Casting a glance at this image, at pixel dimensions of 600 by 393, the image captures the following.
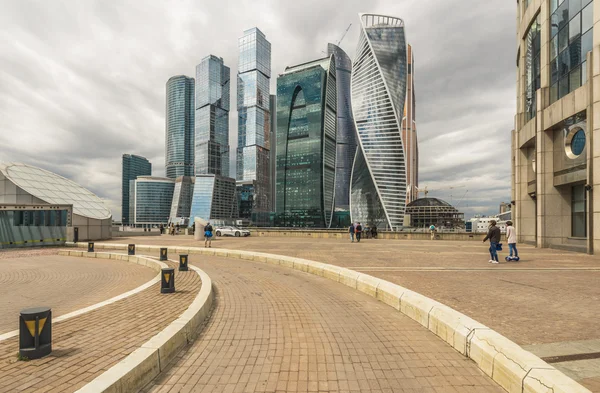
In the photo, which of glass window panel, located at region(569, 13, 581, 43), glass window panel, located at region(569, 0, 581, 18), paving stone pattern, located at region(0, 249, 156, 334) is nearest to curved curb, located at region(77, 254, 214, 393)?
paving stone pattern, located at region(0, 249, 156, 334)

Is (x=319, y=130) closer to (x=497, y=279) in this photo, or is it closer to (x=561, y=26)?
(x=561, y=26)

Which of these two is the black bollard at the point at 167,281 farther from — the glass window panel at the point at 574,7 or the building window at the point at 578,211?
the glass window panel at the point at 574,7

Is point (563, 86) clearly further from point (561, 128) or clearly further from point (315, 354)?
point (315, 354)

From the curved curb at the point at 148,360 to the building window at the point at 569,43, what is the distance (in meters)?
22.5

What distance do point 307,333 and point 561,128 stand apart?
21.9 meters

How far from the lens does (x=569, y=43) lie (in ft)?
58.5

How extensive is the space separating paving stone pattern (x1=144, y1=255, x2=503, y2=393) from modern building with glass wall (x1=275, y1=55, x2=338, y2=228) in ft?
461

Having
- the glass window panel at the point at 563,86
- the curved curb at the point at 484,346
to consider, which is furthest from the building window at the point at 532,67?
the curved curb at the point at 484,346

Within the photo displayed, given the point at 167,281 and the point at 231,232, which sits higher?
the point at 167,281

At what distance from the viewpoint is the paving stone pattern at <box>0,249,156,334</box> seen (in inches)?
277

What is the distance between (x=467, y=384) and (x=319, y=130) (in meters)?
149

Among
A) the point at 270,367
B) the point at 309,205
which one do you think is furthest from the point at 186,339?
the point at 309,205

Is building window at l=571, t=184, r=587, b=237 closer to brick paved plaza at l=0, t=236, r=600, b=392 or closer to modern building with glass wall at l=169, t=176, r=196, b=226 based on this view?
brick paved plaza at l=0, t=236, r=600, b=392

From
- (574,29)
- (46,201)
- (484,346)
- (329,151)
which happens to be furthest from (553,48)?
(329,151)
